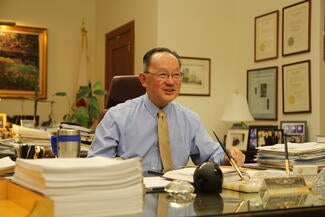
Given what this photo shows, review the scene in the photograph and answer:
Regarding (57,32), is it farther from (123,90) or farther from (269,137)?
(123,90)

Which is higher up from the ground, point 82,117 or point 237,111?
point 237,111

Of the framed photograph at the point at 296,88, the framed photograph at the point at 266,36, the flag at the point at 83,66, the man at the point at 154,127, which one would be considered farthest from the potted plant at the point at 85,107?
the man at the point at 154,127

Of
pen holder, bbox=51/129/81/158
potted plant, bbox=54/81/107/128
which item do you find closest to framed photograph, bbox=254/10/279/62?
potted plant, bbox=54/81/107/128

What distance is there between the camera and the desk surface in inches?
40.6

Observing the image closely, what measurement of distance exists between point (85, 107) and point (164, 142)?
388 cm

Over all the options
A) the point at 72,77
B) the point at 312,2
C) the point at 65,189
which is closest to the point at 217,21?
the point at 312,2

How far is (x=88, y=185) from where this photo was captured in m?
0.89

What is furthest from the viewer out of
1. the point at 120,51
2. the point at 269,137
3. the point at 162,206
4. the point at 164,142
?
the point at 120,51

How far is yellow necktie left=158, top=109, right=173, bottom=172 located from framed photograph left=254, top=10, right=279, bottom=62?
2426 mm

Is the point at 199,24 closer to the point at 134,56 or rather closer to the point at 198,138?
the point at 134,56

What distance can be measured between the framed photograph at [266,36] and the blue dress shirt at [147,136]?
2.25 meters

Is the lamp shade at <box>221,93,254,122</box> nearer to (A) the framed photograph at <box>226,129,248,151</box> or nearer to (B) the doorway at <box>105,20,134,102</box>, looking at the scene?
(A) the framed photograph at <box>226,129,248,151</box>

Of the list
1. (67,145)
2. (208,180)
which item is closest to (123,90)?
(67,145)

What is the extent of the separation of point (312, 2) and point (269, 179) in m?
3.07
